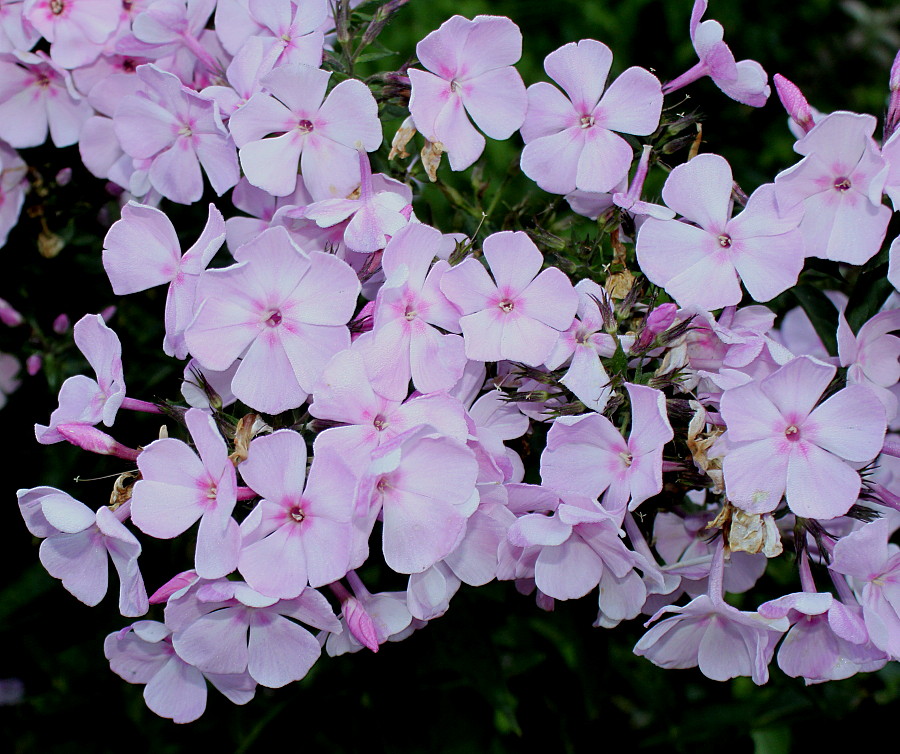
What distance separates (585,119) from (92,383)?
0.82 m

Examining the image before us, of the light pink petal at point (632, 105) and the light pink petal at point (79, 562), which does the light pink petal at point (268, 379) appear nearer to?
the light pink petal at point (79, 562)

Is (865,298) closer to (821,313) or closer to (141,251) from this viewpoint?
(821,313)

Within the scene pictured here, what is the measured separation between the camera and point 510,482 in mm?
1234

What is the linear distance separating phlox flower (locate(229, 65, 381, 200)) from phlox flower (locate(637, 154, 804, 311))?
17.1 inches

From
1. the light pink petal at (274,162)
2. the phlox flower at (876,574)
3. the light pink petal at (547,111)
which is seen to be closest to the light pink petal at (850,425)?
the phlox flower at (876,574)

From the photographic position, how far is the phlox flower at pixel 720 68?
1373 mm

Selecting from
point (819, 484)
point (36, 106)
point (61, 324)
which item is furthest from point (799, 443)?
point (36, 106)

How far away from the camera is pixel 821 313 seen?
1.48 m

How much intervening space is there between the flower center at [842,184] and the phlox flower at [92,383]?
1.03 meters

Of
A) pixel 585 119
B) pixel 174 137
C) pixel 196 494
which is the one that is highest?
pixel 585 119

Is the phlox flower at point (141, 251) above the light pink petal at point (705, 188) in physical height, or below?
below

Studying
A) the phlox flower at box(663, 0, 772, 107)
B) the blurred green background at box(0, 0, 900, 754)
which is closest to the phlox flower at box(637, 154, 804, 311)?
the phlox flower at box(663, 0, 772, 107)

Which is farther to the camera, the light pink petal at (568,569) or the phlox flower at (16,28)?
the phlox flower at (16,28)

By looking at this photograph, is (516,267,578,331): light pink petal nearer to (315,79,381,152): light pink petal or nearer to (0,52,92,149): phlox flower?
(315,79,381,152): light pink petal
